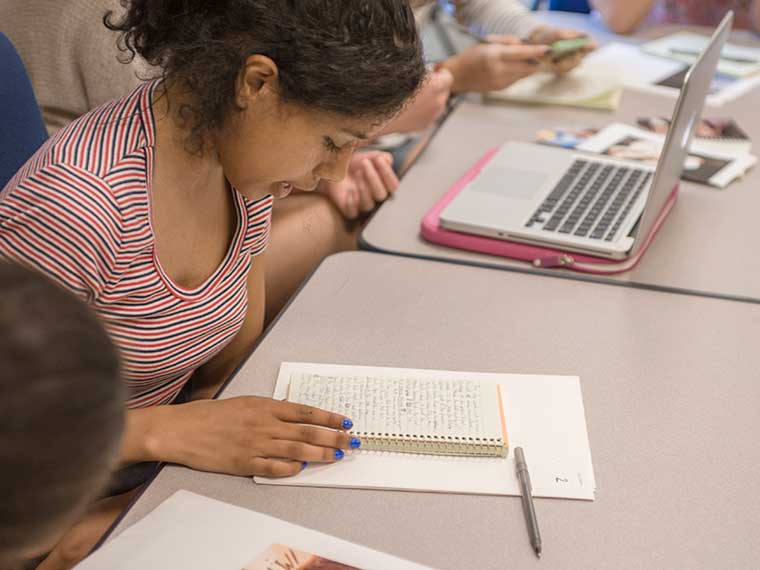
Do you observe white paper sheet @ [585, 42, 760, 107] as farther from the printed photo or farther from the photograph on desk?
the printed photo

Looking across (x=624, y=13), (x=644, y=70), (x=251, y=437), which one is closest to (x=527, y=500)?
(x=251, y=437)

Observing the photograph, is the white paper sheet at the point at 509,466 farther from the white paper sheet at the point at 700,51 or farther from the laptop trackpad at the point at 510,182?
the white paper sheet at the point at 700,51

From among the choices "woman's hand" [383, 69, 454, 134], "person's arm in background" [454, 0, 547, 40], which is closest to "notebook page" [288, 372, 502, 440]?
"woman's hand" [383, 69, 454, 134]

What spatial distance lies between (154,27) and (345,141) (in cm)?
24

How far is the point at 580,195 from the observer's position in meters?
1.43

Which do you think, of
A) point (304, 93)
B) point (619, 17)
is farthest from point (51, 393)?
point (619, 17)

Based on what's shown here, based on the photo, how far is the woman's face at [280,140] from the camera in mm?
943

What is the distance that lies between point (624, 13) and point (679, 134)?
43.4 inches

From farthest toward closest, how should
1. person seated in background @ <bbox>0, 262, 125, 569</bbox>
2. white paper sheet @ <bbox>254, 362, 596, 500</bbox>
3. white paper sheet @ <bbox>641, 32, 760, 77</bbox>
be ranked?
1. white paper sheet @ <bbox>641, 32, 760, 77</bbox>
2. white paper sheet @ <bbox>254, 362, 596, 500</bbox>
3. person seated in background @ <bbox>0, 262, 125, 569</bbox>

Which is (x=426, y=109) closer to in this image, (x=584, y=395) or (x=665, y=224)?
(x=665, y=224)

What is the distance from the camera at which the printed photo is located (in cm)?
80

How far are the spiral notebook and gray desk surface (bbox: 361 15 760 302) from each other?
33cm

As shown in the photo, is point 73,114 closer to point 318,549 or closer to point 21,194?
point 21,194

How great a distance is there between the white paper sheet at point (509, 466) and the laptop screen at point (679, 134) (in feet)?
1.29
